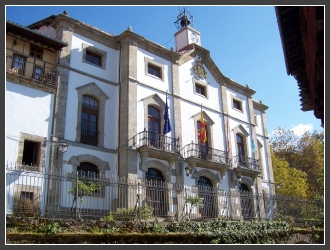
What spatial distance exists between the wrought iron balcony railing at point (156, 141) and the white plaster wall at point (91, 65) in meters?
3.54

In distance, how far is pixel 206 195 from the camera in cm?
1540

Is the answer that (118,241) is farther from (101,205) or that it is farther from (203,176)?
(203,176)

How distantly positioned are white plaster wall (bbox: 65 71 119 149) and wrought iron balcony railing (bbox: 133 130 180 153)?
1195 millimetres

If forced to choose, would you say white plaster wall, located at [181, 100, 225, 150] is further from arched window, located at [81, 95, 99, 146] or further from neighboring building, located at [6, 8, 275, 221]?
arched window, located at [81, 95, 99, 146]

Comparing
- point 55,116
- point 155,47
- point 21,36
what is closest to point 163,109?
point 155,47

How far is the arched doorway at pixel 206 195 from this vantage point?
49.5 feet

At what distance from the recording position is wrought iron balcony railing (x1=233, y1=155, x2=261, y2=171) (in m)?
24.5

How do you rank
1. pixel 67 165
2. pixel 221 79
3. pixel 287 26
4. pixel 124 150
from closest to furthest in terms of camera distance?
pixel 287 26, pixel 67 165, pixel 124 150, pixel 221 79

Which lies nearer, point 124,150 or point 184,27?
point 124,150

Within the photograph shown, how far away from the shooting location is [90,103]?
62.3 feet

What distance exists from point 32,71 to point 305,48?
1223cm

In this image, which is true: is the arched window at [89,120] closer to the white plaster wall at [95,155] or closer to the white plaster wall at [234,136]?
the white plaster wall at [95,155]

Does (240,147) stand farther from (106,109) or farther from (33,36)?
(33,36)

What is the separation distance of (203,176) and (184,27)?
11.6m
